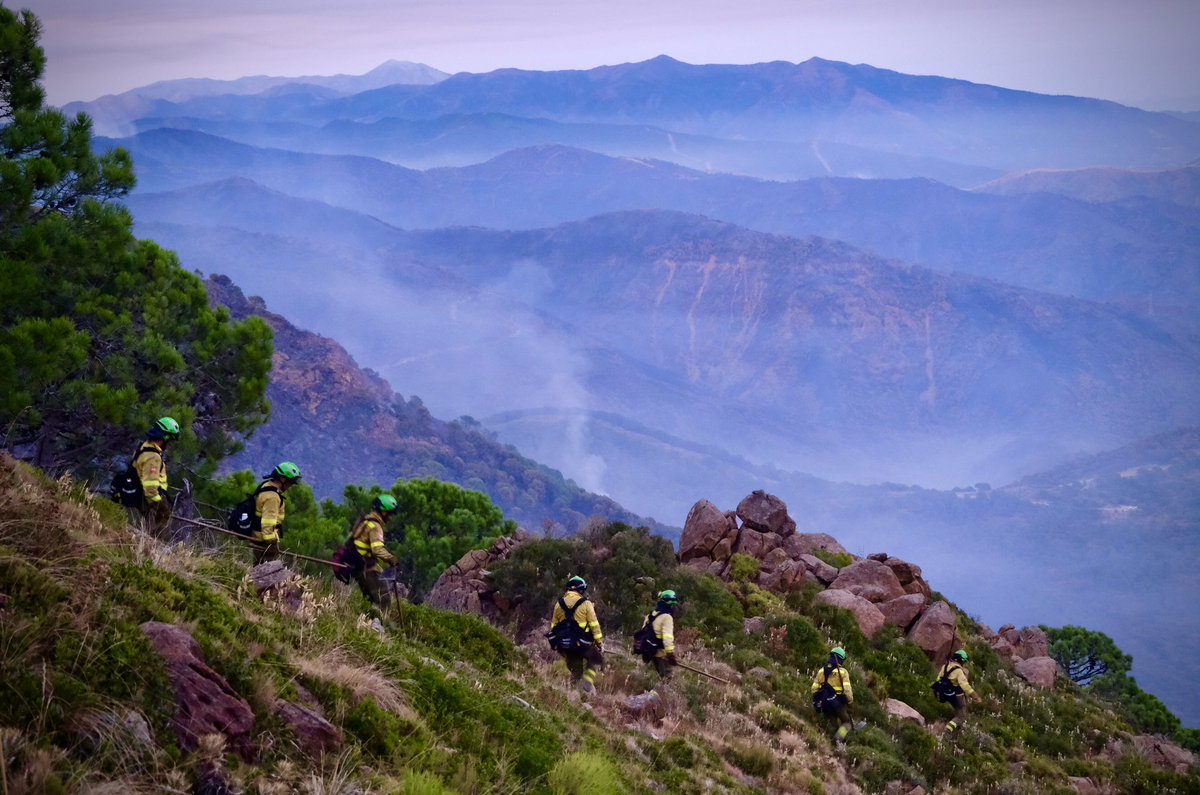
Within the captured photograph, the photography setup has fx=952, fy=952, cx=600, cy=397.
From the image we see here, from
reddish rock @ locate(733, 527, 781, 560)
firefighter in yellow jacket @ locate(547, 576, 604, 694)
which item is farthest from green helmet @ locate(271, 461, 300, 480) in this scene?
reddish rock @ locate(733, 527, 781, 560)

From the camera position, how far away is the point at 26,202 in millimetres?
17156

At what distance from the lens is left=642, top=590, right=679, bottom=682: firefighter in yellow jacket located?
48.8 ft

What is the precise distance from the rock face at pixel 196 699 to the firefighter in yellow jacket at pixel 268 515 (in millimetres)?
5321

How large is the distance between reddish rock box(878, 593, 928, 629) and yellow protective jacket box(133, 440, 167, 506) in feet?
52.8

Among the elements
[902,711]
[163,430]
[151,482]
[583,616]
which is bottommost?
[902,711]

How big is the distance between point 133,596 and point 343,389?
118 metres

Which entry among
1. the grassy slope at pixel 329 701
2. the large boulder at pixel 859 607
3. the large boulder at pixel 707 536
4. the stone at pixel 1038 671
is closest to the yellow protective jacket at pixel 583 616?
the grassy slope at pixel 329 701

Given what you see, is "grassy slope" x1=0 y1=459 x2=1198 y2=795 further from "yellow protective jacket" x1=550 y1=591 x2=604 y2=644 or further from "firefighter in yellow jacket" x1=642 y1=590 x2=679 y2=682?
"yellow protective jacket" x1=550 y1=591 x2=604 y2=644

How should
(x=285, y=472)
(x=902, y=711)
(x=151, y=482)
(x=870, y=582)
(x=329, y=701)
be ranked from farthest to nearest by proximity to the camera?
(x=870, y=582), (x=902, y=711), (x=285, y=472), (x=151, y=482), (x=329, y=701)

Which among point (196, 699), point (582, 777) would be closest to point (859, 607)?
point (582, 777)

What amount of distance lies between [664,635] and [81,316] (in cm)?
1262

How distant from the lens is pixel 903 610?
22.0m

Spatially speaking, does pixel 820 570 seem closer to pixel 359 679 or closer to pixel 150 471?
pixel 150 471

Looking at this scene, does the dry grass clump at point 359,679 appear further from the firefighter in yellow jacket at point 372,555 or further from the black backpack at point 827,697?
the black backpack at point 827,697
